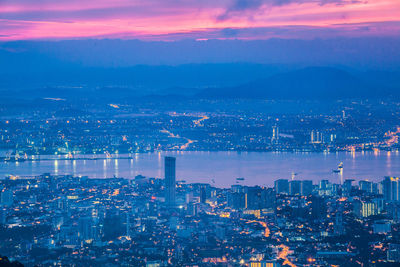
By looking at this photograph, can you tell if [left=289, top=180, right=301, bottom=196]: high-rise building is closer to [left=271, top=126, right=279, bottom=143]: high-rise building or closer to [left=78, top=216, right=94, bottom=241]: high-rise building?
[left=78, top=216, right=94, bottom=241]: high-rise building

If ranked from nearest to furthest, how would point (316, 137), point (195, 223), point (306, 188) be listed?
point (195, 223) < point (306, 188) < point (316, 137)

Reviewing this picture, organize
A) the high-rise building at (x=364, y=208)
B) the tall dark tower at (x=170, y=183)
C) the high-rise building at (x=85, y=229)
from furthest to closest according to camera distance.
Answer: the tall dark tower at (x=170, y=183)
the high-rise building at (x=364, y=208)
the high-rise building at (x=85, y=229)

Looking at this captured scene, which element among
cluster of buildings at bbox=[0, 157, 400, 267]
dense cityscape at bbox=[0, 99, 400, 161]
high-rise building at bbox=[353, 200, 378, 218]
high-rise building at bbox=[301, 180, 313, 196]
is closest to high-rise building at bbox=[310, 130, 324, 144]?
dense cityscape at bbox=[0, 99, 400, 161]

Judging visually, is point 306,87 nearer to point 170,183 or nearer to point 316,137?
point 316,137

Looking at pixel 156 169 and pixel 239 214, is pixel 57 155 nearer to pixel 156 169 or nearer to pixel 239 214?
pixel 156 169

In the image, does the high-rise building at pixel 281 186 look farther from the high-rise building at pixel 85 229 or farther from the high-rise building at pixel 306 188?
the high-rise building at pixel 85 229

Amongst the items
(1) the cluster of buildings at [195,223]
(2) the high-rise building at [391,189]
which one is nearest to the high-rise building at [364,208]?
(1) the cluster of buildings at [195,223]

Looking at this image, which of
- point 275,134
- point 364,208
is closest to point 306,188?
point 364,208
